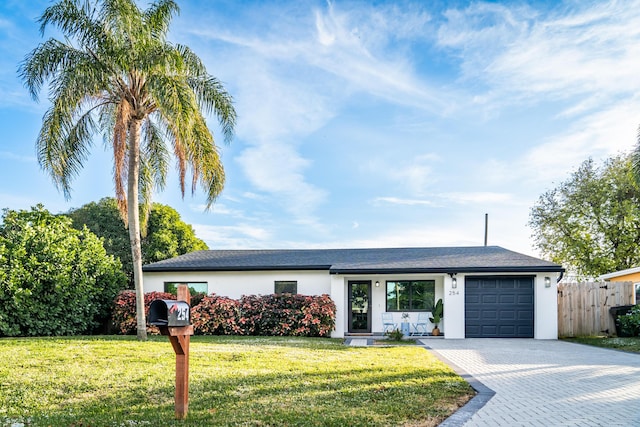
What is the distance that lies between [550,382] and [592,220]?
25.2m

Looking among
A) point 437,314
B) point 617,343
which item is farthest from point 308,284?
point 617,343

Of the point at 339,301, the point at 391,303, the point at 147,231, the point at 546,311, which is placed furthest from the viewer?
the point at 147,231

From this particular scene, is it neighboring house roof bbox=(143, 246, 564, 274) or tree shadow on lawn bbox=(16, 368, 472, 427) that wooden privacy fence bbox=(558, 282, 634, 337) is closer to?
neighboring house roof bbox=(143, 246, 564, 274)

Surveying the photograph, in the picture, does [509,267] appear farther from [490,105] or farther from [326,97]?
[326,97]

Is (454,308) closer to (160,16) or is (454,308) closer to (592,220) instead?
(160,16)

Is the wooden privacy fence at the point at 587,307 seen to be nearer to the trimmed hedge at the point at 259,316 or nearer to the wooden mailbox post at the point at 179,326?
the trimmed hedge at the point at 259,316

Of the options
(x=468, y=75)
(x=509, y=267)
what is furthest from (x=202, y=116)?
(x=509, y=267)

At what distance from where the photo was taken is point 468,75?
15250mm

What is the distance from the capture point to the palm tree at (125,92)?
12703 millimetres

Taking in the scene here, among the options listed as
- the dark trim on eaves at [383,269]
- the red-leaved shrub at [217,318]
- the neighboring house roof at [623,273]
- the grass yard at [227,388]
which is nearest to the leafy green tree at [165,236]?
the dark trim on eaves at [383,269]

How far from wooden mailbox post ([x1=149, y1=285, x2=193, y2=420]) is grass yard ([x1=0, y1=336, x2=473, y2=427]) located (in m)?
0.24

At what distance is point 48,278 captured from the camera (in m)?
14.9

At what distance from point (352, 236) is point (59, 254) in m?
12.9

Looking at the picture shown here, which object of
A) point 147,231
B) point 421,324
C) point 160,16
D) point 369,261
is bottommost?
point 421,324
